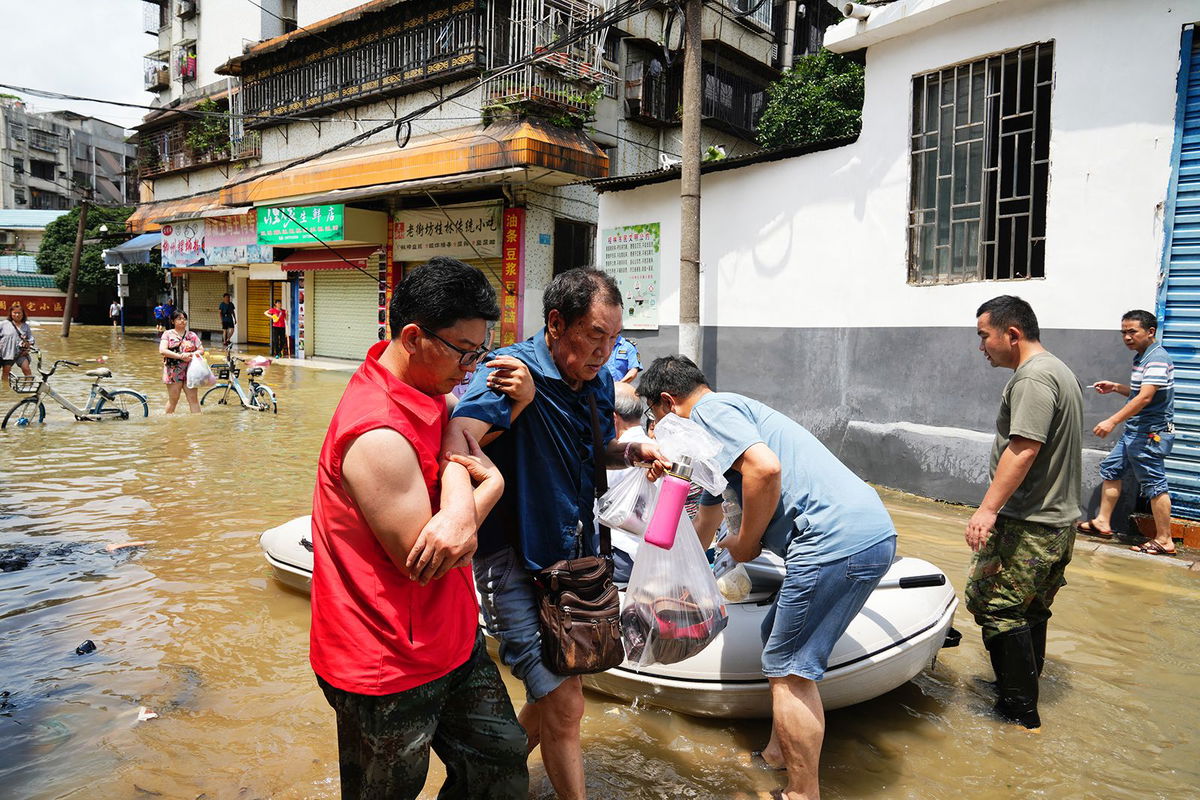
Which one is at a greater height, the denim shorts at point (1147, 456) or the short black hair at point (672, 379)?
the short black hair at point (672, 379)

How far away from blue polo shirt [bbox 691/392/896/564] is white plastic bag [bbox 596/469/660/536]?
261 millimetres

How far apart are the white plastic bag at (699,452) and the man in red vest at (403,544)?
2.48ft

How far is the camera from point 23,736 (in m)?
3.14

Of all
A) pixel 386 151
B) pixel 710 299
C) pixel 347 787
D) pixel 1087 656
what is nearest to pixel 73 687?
pixel 347 787

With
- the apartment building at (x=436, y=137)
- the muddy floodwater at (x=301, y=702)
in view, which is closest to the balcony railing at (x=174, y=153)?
the apartment building at (x=436, y=137)

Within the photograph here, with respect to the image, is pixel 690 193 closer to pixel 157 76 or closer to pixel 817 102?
pixel 817 102

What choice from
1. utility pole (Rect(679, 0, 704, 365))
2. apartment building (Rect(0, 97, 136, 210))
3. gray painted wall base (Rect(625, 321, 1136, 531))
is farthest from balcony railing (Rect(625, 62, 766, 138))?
apartment building (Rect(0, 97, 136, 210))

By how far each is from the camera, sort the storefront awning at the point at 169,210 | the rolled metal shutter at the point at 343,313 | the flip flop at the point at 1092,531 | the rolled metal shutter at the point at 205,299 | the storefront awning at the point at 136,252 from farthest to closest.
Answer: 1. the rolled metal shutter at the point at 205,299
2. the storefront awning at the point at 136,252
3. the storefront awning at the point at 169,210
4. the rolled metal shutter at the point at 343,313
5. the flip flop at the point at 1092,531

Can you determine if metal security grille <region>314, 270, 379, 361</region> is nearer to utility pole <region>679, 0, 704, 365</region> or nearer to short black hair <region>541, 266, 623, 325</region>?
utility pole <region>679, 0, 704, 365</region>

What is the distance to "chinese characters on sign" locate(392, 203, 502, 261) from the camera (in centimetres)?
1603

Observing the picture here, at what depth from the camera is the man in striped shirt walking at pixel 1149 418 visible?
5.62 meters

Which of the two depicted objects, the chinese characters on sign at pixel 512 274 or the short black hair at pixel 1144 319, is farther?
the chinese characters on sign at pixel 512 274

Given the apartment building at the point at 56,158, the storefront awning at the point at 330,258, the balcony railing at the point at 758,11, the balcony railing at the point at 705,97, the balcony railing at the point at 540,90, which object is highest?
the apartment building at the point at 56,158

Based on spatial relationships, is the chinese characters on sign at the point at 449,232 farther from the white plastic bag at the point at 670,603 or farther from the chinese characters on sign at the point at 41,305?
the chinese characters on sign at the point at 41,305
